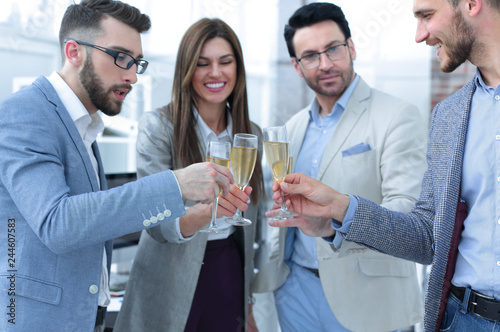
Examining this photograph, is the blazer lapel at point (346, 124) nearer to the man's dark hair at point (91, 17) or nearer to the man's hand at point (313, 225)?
the man's hand at point (313, 225)

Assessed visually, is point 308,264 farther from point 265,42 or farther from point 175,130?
point 265,42

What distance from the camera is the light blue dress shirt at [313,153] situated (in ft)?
6.70

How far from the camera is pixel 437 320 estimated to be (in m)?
1.40

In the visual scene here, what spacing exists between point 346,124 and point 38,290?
1.33 metres

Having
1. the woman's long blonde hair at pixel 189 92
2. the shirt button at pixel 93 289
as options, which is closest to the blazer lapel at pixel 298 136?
the woman's long blonde hair at pixel 189 92

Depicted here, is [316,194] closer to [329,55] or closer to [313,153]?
[313,153]

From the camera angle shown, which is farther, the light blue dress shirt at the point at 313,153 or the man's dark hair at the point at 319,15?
the man's dark hair at the point at 319,15

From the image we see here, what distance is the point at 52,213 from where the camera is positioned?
4.00 feet

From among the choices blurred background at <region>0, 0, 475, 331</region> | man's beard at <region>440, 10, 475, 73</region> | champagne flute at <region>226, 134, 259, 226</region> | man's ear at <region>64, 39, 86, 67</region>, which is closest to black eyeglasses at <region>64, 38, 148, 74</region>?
man's ear at <region>64, 39, 86, 67</region>

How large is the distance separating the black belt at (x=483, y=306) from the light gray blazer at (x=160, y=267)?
93 centimetres

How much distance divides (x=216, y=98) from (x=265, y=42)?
12.3ft

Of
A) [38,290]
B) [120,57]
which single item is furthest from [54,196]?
[120,57]

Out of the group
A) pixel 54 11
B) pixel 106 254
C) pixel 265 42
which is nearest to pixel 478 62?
pixel 106 254

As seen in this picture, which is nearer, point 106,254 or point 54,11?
point 106,254
